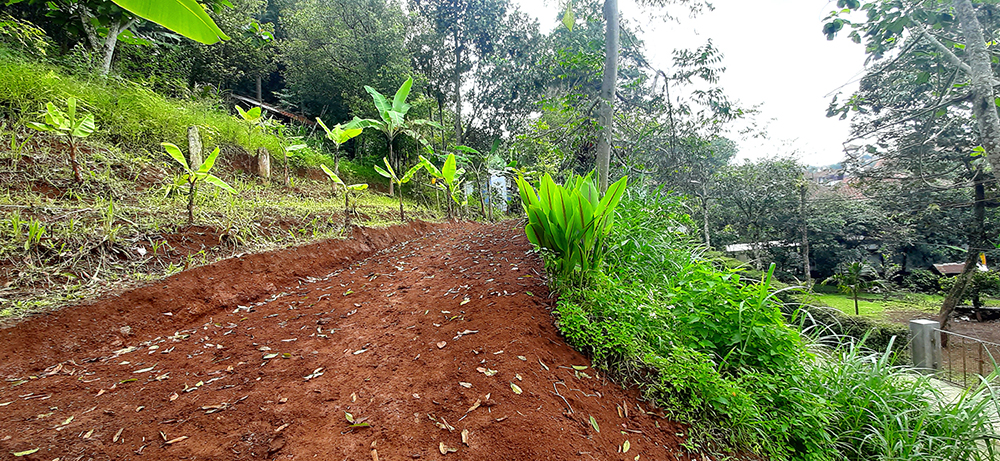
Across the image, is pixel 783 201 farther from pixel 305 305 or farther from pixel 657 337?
pixel 305 305

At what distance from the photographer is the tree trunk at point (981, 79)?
11.1 feet

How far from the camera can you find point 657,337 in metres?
1.55

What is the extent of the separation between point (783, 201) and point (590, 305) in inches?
539

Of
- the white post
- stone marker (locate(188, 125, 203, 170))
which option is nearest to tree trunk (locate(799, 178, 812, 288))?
the white post

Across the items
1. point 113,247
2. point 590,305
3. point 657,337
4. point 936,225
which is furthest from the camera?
point 936,225

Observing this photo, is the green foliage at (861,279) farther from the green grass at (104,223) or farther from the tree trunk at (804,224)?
the green grass at (104,223)

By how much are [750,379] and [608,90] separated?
2333 millimetres

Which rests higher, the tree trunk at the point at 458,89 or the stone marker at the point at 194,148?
the tree trunk at the point at 458,89

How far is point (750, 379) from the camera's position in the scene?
4.83 feet

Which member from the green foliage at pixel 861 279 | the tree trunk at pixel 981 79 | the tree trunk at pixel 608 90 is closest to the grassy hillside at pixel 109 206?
the tree trunk at pixel 608 90

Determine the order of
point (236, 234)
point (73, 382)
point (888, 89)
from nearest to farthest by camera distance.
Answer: point (73, 382) < point (236, 234) < point (888, 89)

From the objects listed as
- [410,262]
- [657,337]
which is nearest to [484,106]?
[410,262]

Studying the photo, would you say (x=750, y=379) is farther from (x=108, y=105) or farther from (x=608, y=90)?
(x=108, y=105)

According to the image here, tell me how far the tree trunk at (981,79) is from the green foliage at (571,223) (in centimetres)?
461
